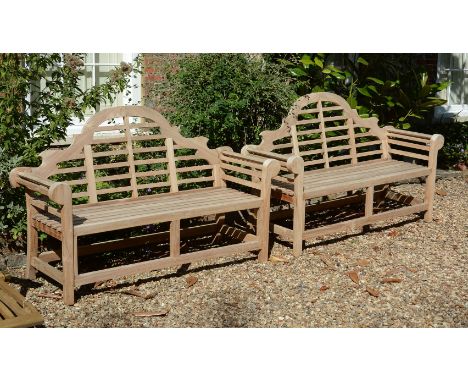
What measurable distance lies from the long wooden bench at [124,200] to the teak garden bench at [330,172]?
0.31 metres

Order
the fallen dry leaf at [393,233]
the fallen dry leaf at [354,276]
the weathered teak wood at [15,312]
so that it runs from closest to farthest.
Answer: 1. the weathered teak wood at [15,312]
2. the fallen dry leaf at [354,276]
3. the fallen dry leaf at [393,233]

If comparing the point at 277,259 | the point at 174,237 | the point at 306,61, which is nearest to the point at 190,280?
the point at 174,237

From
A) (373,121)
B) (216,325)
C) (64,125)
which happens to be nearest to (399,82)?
(373,121)

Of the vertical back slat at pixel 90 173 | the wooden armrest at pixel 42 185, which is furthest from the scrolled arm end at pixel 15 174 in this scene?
the vertical back slat at pixel 90 173

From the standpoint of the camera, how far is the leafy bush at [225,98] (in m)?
7.60

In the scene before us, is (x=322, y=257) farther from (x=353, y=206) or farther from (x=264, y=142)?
(x=353, y=206)

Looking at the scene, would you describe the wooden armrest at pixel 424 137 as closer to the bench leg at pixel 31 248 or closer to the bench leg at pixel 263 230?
the bench leg at pixel 263 230

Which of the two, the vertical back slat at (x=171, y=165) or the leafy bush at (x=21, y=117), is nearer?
the leafy bush at (x=21, y=117)

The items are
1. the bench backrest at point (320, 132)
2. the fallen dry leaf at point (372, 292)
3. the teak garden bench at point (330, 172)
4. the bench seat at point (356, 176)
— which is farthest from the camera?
the bench backrest at point (320, 132)

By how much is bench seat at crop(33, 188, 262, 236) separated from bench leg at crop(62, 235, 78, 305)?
3.1 inches

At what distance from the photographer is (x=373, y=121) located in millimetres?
8367

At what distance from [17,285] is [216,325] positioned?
158 centimetres

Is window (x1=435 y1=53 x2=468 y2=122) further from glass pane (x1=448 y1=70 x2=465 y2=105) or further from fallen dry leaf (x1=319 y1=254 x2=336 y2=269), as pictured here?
fallen dry leaf (x1=319 y1=254 x2=336 y2=269)

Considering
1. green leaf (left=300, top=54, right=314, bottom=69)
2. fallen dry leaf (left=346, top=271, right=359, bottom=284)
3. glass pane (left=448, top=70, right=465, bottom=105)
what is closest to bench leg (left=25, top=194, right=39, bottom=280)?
fallen dry leaf (left=346, top=271, right=359, bottom=284)
